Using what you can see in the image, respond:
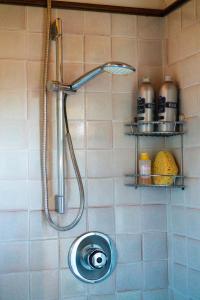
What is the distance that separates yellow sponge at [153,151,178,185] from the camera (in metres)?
1.64

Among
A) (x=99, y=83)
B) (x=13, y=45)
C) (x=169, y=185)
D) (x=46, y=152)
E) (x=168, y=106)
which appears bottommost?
(x=169, y=185)

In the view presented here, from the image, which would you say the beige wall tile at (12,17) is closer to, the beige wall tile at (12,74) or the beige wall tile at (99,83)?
the beige wall tile at (12,74)

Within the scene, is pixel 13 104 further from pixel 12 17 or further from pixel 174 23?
pixel 174 23

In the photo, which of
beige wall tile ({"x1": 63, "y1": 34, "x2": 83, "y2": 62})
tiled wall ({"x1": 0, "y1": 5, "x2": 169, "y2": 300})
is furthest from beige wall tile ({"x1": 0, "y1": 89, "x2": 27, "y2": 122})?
beige wall tile ({"x1": 63, "y1": 34, "x2": 83, "y2": 62})

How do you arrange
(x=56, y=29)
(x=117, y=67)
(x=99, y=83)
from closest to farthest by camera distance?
(x=117, y=67)
(x=56, y=29)
(x=99, y=83)

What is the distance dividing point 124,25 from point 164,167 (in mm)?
571

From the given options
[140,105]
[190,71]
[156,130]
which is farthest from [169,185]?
[190,71]

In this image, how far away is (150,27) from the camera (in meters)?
1.78

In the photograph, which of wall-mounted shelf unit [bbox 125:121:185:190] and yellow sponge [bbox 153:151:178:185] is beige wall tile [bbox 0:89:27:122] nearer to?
wall-mounted shelf unit [bbox 125:121:185:190]

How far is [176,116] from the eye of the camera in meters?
1.65

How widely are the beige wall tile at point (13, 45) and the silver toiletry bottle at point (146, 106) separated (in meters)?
0.45

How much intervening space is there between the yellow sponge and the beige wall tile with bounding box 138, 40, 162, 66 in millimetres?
365

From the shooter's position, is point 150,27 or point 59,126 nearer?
point 59,126

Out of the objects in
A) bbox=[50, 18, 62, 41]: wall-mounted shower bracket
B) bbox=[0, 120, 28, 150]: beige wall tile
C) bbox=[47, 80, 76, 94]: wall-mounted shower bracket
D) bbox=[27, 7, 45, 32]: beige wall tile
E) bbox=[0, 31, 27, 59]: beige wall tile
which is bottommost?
bbox=[0, 120, 28, 150]: beige wall tile
